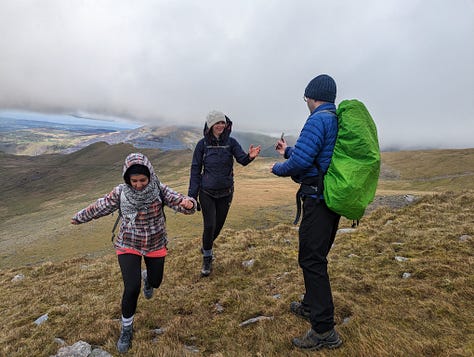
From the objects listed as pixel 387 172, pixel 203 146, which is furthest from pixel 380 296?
pixel 387 172

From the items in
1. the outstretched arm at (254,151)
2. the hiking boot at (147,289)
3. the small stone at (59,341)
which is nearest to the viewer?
the small stone at (59,341)

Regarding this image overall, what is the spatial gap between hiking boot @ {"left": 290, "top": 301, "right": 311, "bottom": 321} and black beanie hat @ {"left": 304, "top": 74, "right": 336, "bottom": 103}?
164 inches

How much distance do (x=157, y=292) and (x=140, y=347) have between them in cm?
297

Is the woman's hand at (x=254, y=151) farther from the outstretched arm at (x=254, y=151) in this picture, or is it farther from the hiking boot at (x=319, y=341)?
the hiking boot at (x=319, y=341)

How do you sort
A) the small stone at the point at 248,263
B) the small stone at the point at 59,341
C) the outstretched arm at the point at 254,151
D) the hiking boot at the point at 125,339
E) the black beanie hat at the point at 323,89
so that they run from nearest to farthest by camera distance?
the black beanie hat at the point at 323,89
the hiking boot at the point at 125,339
the small stone at the point at 59,341
the outstretched arm at the point at 254,151
the small stone at the point at 248,263

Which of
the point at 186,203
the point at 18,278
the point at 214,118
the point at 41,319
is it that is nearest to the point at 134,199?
the point at 186,203

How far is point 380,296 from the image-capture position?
6.75 meters

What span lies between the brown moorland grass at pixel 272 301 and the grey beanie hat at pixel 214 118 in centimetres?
447

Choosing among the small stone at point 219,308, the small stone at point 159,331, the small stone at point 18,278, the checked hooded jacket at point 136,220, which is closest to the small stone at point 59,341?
the small stone at point 159,331

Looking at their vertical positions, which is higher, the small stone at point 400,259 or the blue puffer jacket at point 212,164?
the blue puffer jacket at point 212,164

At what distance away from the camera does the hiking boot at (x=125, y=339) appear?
228 inches

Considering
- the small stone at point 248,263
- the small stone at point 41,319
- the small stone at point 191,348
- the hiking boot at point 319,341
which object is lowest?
the small stone at point 41,319

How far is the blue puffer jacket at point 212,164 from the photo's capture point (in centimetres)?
852

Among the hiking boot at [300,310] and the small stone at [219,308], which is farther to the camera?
the small stone at [219,308]
